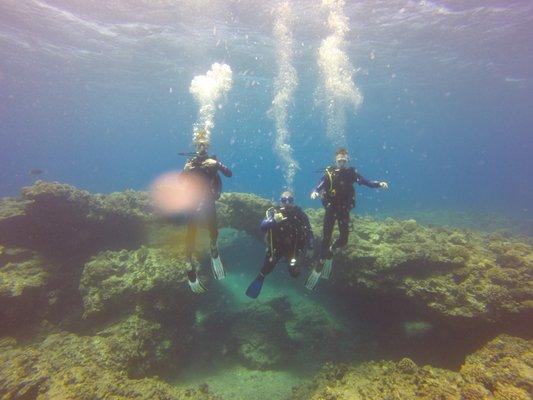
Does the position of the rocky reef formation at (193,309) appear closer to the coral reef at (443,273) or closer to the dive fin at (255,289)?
the coral reef at (443,273)

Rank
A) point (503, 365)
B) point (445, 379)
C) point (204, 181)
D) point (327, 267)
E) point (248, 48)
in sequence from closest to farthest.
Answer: point (445, 379) < point (503, 365) < point (204, 181) < point (327, 267) < point (248, 48)

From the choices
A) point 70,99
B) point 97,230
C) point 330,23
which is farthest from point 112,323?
point 70,99

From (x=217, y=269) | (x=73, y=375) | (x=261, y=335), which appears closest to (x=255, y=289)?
(x=217, y=269)

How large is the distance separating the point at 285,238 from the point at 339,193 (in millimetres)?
2012

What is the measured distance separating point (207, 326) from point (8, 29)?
28157 mm

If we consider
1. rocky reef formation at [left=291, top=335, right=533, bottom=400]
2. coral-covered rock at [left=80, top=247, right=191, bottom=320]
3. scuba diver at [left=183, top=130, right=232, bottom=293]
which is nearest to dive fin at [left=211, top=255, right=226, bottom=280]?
scuba diver at [left=183, top=130, right=232, bottom=293]

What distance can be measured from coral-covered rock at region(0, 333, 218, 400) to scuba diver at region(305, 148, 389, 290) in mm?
4217

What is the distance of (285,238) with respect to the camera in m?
7.32

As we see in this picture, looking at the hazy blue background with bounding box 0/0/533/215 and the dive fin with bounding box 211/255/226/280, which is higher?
the hazy blue background with bounding box 0/0/533/215

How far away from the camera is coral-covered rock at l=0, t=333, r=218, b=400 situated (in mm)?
5656

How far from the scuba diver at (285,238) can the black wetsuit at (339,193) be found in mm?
1316

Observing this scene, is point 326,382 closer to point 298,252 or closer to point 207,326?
point 298,252

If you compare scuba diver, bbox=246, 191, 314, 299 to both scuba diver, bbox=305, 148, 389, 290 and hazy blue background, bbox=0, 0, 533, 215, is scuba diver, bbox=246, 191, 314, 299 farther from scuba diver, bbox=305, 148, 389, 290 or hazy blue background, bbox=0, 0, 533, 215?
hazy blue background, bbox=0, 0, 533, 215

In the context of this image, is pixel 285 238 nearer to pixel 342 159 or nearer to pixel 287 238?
pixel 287 238
